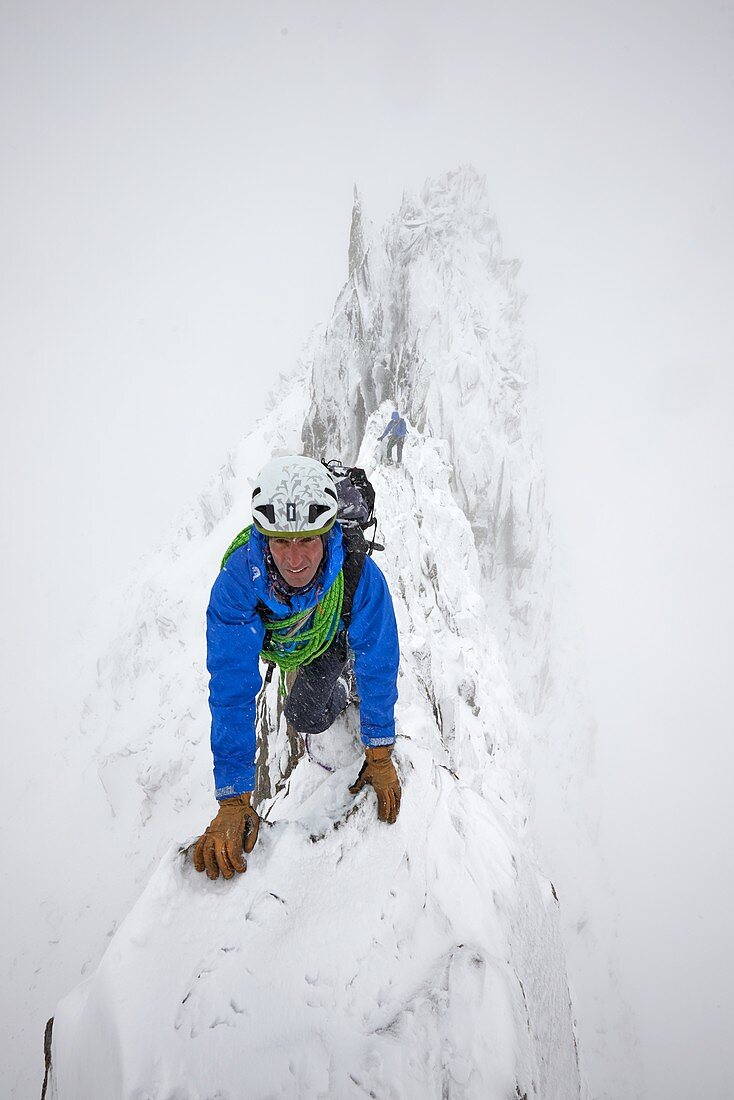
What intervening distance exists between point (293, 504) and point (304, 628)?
106cm

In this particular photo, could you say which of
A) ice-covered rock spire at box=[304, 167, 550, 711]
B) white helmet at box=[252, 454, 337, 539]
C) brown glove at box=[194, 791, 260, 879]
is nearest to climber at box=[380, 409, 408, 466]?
ice-covered rock spire at box=[304, 167, 550, 711]

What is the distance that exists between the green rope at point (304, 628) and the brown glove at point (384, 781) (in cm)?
105

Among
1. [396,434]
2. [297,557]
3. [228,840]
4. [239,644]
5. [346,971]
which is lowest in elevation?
[346,971]

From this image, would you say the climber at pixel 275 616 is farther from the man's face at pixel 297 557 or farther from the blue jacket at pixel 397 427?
the blue jacket at pixel 397 427

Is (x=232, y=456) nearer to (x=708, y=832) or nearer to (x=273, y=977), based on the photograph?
(x=273, y=977)

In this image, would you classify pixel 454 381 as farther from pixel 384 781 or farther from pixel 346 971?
pixel 346 971

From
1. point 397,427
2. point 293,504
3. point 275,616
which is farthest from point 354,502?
point 397,427

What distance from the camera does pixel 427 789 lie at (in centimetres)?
388

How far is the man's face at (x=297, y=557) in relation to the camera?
292 centimetres

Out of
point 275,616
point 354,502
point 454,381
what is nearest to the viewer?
point 275,616

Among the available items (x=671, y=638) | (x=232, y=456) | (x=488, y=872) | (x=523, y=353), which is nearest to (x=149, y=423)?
(x=232, y=456)

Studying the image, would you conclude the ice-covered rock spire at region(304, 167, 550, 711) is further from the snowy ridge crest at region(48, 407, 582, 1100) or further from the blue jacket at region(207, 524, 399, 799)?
the snowy ridge crest at region(48, 407, 582, 1100)

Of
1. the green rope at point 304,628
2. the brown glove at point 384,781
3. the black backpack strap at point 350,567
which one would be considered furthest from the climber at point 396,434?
the brown glove at point 384,781

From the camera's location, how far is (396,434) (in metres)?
14.2
